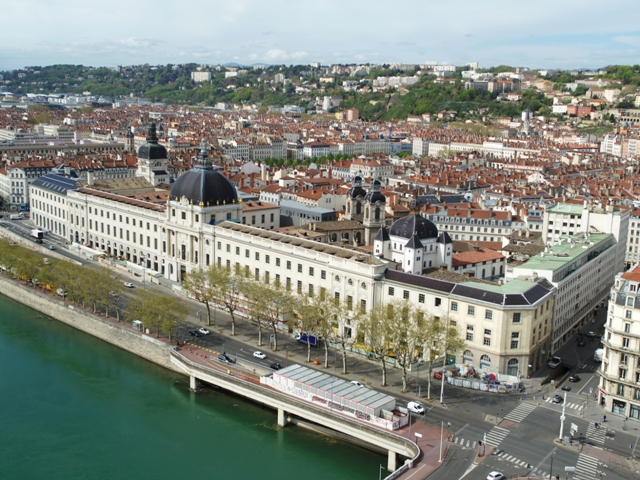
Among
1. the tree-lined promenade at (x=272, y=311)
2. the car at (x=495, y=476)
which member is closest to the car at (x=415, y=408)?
the tree-lined promenade at (x=272, y=311)

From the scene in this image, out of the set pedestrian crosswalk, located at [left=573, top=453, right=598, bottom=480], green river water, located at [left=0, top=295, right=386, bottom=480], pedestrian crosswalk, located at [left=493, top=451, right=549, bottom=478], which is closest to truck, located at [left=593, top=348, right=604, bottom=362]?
pedestrian crosswalk, located at [left=573, top=453, right=598, bottom=480]

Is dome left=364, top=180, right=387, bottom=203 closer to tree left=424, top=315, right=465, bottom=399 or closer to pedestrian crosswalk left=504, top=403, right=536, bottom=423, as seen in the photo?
tree left=424, top=315, right=465, bottom=399

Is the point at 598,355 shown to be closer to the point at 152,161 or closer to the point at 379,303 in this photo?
the point at 379,303

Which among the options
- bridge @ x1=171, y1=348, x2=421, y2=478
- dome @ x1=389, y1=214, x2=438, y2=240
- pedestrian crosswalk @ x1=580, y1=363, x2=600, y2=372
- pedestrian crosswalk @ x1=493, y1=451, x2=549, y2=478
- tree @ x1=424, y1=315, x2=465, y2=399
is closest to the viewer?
pedestrian crosswalk @ x1=493, y1=451, x2=549, y2=478

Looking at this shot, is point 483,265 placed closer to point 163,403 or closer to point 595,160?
point 163,403

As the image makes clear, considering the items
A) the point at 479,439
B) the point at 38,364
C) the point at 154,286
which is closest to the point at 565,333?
the point at 479,439

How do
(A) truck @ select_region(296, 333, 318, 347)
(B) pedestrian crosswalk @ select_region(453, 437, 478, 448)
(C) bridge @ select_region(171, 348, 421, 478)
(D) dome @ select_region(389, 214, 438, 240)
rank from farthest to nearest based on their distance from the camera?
(D) dome @ select_region(389, 214, 438, 240)
(A) truck @ select_region(296, 333, 318, 347)
(C) bridge @ select_region(171, 348, 421, 478)
(B) pedestrian crosswalk @ select_region(453, 437, 478, 448)

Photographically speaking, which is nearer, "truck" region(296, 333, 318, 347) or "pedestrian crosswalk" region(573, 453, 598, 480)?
"pedestrian crosswalk" region(573, 453, 598, 480)

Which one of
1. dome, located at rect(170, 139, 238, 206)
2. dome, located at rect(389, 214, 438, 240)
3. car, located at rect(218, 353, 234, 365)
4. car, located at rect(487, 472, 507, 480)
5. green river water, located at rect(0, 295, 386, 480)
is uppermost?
dome, located at rect(170, 139, 238, 206)
